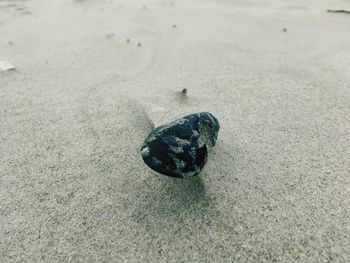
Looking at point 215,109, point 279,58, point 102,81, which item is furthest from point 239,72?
point 102,81

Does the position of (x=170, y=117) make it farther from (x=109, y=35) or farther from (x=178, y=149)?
(x=109, y=35)

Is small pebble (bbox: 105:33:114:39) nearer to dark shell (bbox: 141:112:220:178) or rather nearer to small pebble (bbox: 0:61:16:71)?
small pebble (bbox: 0:61:16:71)

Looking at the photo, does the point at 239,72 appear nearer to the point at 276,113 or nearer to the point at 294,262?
the point at 276,113

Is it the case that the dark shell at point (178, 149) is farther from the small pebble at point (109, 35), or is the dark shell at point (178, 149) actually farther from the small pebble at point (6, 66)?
the small pebble at point (109, 35)

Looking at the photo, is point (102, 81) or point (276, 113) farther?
point (102, 81)

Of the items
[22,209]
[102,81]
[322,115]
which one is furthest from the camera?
[102,81]

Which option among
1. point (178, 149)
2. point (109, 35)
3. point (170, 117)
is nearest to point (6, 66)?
point (109, 35)

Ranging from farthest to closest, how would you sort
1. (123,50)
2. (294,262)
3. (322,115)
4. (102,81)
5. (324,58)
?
(123,50) < (324,58) < (102,81) < (322,115) < (294,262)

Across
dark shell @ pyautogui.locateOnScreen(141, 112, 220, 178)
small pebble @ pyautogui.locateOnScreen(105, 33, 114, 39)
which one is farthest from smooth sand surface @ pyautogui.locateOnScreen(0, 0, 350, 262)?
dark shell @ pyautogui.locateOnScreen(141, 112, 220, 178)
